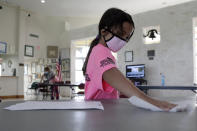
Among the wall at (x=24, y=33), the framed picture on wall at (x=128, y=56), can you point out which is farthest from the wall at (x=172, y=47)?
the wall at (x=24, y=33)

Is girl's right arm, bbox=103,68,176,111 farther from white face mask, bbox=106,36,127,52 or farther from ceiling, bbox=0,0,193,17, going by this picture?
ceiling, bbox=0,0,193,17

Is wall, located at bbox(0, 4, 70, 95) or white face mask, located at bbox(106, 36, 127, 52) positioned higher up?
wall, located at bbox(0, 4, 70, 95)

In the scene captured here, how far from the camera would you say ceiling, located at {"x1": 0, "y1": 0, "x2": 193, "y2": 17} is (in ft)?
24.9

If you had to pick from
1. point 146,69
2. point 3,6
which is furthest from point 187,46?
point 3,6

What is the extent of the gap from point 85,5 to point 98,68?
7510 millimetres

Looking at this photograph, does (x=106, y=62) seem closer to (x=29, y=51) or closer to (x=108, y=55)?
(x=108, y=55)

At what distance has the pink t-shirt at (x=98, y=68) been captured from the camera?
83cm

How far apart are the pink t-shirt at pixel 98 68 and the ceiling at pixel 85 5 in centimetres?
697

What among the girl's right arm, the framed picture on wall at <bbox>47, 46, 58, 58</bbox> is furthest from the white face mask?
the framed picture on wall at <bbox>47, 46, 58, 58</bbox>

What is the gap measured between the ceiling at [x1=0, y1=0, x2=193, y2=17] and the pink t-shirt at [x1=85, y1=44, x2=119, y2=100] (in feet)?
22.9

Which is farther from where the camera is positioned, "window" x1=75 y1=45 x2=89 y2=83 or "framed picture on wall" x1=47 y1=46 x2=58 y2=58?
"window" x1=75 y1=45 x2=89 y2=83

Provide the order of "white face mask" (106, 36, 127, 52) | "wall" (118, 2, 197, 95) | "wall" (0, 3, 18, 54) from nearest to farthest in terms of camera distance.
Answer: "white face mask" (106, 36, 127, 52) → "wall" (118, 2, 197, 95) → "wall" (0, 3, 18, 54)

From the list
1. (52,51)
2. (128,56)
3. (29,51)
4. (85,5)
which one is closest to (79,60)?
(52,51)

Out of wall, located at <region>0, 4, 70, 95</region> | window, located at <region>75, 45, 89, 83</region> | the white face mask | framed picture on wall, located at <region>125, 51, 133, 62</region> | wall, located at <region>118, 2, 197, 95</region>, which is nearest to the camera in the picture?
the white face mask
